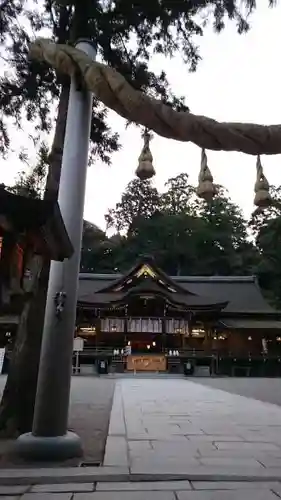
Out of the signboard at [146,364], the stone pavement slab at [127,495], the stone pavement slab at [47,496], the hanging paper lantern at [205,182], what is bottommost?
the stone pavement slab at [47,496]

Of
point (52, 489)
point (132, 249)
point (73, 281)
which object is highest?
point (132, 249)

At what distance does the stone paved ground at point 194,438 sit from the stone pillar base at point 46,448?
1.16 feet

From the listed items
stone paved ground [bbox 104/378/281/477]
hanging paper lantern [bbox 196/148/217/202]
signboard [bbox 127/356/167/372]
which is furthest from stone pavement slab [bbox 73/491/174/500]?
signboard [bbox 127/356/167/372]

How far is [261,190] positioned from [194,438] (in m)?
3.07

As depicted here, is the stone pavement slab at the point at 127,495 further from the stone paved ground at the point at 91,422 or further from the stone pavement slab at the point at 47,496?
the stone paved ground at the point at 91,422

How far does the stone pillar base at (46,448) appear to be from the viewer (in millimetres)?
3672

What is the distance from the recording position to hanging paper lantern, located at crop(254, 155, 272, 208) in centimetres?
301

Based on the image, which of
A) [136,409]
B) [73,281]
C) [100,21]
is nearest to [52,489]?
[73,281]

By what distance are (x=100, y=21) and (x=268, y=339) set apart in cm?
2206

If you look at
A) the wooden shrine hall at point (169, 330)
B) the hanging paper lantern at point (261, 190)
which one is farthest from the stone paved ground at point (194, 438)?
the wooden shrine hall at point (169, 330)

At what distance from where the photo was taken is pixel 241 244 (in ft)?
150

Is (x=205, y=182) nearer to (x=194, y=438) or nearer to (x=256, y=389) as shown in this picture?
(x=194, y=438)

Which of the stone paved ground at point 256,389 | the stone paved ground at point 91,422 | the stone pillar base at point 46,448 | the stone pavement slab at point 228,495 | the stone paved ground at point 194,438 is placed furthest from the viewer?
the stone paved ground at point 256,389

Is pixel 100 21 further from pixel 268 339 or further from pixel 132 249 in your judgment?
pixel 132 249
